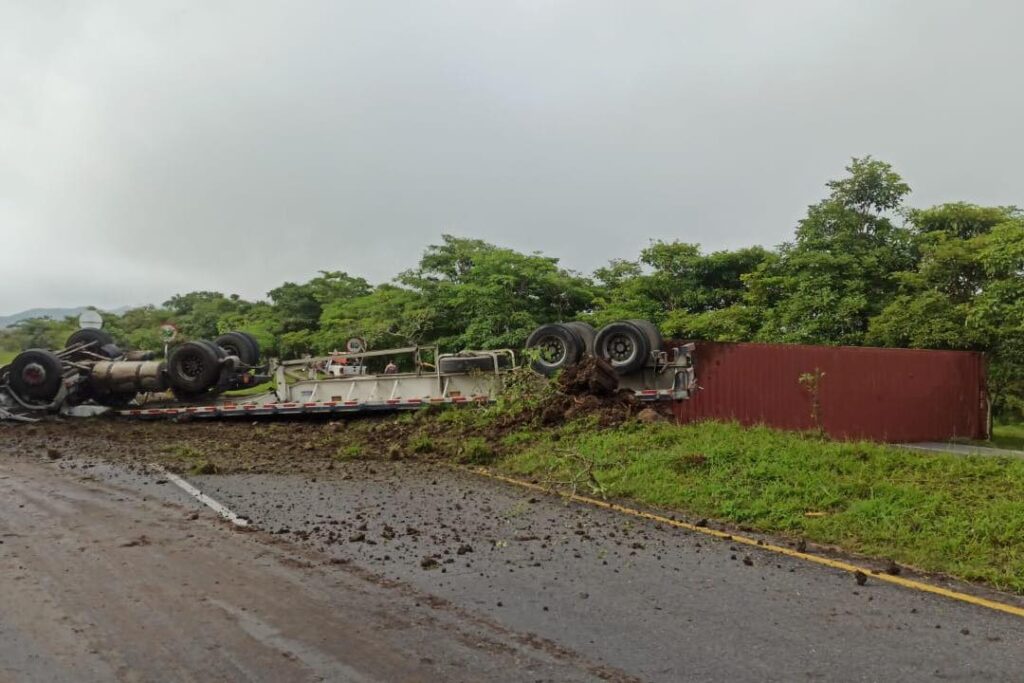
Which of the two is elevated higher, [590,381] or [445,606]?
[590,381]

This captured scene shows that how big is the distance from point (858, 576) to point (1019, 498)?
2.54 meters

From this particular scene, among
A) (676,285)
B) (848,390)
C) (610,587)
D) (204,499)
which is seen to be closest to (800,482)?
(610,587)

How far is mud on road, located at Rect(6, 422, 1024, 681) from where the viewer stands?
387cm

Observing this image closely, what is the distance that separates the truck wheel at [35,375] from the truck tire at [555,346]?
10002 mm

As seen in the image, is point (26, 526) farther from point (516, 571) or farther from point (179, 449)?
point (179, 449)

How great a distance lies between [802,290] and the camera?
24375 millimetres

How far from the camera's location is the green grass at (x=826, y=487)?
581 cm

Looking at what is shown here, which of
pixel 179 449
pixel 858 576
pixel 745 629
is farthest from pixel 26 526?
pixel 858 576

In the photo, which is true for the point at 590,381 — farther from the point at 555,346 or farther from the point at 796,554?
the point at 796,554

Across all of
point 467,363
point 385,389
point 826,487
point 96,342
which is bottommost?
point 826,487

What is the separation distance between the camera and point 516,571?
17.7 feet

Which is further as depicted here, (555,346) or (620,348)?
(555,346)

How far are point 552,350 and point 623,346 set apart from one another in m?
1.38

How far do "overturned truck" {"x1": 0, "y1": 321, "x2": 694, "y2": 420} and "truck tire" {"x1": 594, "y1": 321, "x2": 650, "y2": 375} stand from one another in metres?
0.02
